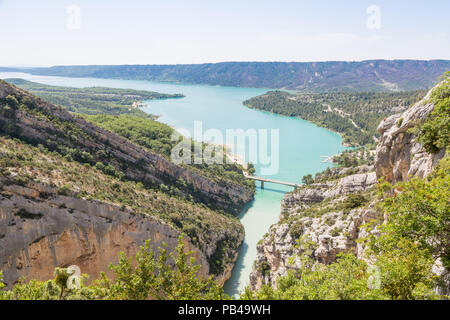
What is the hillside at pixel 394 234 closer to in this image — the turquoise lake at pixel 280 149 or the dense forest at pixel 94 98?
the turquoise lake at pixel 280 149

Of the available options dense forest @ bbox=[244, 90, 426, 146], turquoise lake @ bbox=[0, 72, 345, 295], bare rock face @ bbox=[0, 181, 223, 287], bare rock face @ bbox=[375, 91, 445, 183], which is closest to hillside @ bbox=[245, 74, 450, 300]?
bare rock face @ bbox=[375, 91, 445, 183]

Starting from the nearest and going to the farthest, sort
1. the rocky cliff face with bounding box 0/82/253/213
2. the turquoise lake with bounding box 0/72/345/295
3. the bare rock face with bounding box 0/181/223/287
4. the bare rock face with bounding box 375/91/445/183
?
the bare rock face with bounding box 375/91/445/183 < the bare rock face with bounding box 0/181/223/287 < the rocky cliff face with bounding box 0/82/253/213 < the turquoise lake with bounding box 0/72/345/295

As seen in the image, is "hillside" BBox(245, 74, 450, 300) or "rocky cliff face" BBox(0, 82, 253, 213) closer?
"hillside" BBox(245, 74, 450, 300)

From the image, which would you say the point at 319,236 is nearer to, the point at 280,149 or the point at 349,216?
the point at 349,216

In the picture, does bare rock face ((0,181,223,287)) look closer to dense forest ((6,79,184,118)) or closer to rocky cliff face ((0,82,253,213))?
rocky cliff face ((0,82,253,213))

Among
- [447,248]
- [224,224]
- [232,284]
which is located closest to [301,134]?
[224,224]

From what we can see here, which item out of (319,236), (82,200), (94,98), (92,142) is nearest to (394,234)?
(319,236)

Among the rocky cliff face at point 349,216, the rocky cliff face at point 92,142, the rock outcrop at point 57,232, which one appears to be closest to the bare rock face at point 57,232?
the rock outcrop at point 57,232
